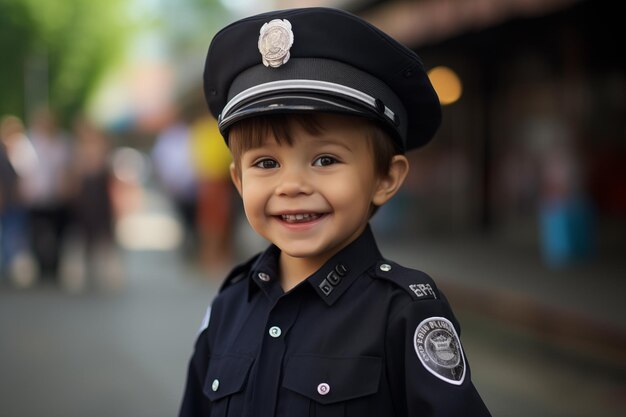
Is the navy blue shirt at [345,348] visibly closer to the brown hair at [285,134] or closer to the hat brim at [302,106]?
the brown hair at [285,134]

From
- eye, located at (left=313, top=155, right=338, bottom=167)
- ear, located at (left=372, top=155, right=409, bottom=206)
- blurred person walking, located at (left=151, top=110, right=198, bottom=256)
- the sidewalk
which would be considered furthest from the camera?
blurred person walking, located at (left=151, top=110, right=198, bottom=256)

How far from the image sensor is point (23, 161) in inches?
398

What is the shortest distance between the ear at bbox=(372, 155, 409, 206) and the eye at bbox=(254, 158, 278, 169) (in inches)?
9.4

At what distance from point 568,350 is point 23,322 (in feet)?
14.7

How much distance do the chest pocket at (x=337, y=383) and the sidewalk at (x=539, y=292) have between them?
4540 millimetres

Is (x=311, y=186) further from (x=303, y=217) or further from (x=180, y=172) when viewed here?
(x=180, y=172)

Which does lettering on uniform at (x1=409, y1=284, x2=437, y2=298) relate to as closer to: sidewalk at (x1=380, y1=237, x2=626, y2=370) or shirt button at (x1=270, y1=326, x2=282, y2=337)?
shirt button at (x1=270, y1=326, x2=282, y2=337)

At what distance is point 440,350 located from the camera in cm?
170

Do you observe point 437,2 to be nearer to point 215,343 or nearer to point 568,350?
point 568,350

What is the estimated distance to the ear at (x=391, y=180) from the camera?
1903 mm

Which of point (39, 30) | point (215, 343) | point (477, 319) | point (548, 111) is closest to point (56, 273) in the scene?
point (477, 319)

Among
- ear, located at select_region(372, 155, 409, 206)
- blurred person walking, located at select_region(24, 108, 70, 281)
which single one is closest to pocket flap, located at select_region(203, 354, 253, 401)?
ear, located at select_region(372, 155, 409, 206)

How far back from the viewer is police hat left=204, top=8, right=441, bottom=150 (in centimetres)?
176

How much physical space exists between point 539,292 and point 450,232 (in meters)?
6.57
